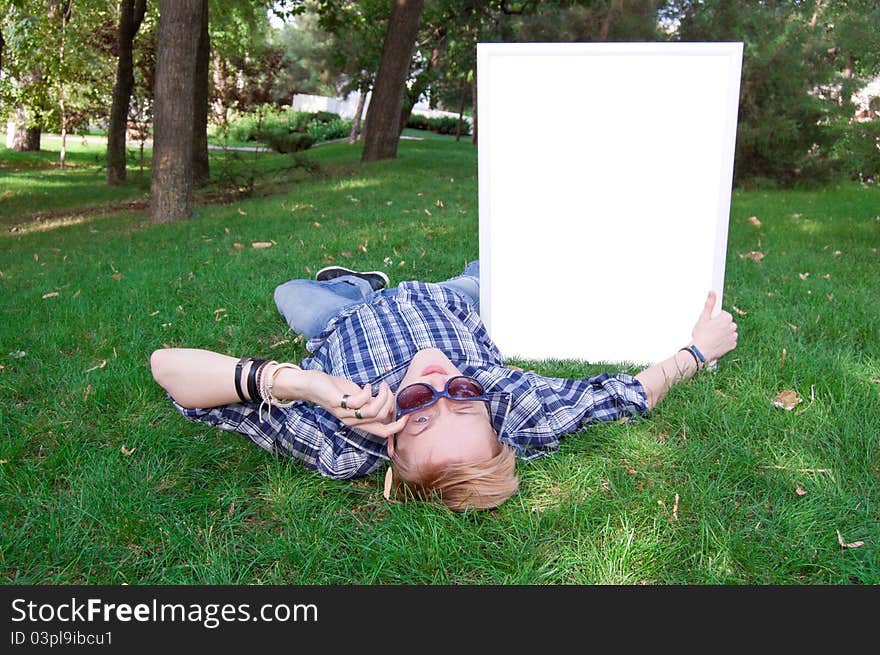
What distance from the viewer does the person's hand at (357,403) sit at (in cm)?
240

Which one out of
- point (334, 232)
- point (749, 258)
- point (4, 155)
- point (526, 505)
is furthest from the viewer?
point (4, 155)

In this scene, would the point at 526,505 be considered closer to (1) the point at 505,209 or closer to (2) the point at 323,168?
(1) the point at 505,209

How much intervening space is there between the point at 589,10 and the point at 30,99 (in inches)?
522

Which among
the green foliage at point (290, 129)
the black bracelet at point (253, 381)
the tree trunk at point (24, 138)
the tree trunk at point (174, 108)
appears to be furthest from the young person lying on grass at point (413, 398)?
the tree trunk at point (24, 138)

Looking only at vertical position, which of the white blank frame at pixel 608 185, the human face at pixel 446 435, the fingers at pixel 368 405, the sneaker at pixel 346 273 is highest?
the white blank frame at pixel 608 185

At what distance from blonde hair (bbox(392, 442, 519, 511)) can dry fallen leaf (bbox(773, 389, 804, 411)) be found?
134cm

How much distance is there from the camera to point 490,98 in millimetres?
3549

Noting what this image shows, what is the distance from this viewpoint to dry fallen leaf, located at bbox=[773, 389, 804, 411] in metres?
3.08

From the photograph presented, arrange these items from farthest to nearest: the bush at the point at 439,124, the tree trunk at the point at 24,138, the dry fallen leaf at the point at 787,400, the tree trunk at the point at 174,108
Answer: the bush at the point at 439,124, the tree trunk at the point at 24,138, the tree trunk at the point at 174,108, the dry fallen leaf at the point at 787,400

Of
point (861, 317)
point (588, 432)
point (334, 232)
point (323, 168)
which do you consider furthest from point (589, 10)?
point (588, 432)

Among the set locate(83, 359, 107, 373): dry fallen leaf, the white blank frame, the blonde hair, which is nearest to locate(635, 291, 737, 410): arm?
the white blank frame

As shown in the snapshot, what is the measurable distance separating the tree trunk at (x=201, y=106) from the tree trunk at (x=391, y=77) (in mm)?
2948

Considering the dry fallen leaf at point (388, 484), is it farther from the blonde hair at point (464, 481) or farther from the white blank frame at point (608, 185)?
the white blank frame at point (608, 185)

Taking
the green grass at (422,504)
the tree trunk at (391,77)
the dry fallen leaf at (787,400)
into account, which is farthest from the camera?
the tree trunk at (391,77)
